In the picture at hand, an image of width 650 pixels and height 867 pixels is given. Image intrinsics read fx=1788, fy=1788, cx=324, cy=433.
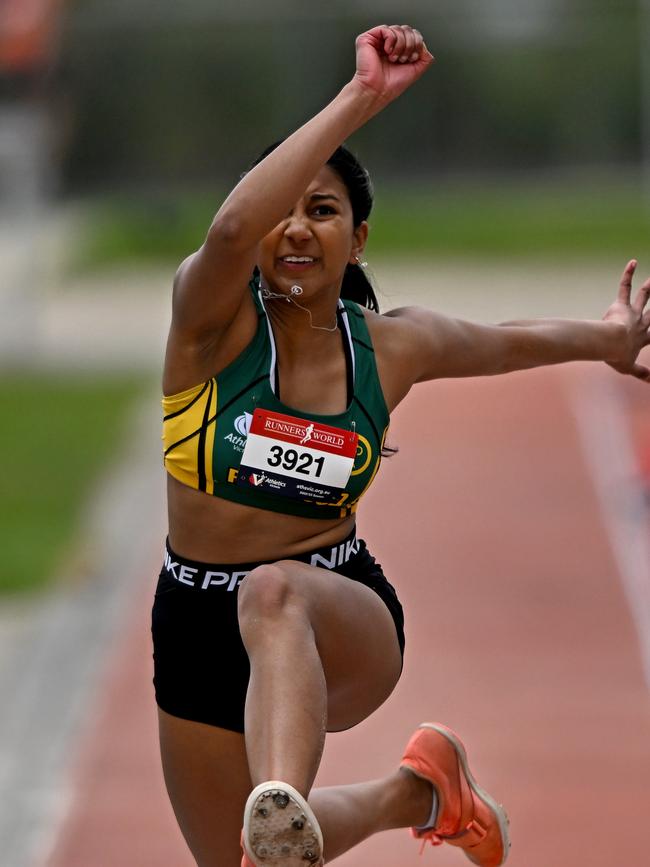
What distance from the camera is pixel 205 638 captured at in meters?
4.47

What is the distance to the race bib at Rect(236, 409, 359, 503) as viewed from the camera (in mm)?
4238

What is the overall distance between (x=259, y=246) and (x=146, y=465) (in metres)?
10.3

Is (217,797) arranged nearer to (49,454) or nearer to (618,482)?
(618,482)

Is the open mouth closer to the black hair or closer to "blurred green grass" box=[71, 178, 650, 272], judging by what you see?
the black hair

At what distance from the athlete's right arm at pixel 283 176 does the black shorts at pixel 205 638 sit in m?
0.68

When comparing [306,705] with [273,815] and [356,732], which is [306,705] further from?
[356,732]

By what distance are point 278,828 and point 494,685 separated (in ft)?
15.4

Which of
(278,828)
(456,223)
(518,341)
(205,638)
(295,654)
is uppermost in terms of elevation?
(518,341)

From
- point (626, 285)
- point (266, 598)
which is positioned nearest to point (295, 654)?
point (266, 598)

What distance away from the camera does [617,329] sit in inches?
194

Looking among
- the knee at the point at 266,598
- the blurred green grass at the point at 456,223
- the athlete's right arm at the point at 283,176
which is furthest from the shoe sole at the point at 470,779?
the blurred green grass at the point at 456,223

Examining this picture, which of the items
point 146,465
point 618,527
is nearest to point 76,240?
point 146,465

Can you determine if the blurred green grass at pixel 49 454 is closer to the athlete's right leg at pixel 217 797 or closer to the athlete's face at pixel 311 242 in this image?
the athlete's right leg at pixel 217 797

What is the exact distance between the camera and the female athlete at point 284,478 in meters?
3.98
